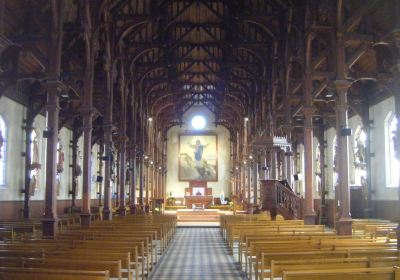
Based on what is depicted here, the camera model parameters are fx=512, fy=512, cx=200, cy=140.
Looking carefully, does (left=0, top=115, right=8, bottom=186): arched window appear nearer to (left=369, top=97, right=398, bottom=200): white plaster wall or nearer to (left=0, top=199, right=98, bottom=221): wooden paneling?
(left=0, top=199, right=98, bottom=221): wooden paneling

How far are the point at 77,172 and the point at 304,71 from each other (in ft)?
68.3

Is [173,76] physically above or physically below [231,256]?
above

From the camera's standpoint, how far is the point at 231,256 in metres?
17.7

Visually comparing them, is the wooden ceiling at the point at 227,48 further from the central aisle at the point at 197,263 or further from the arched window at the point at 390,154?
the central aisle at the point at 197,263

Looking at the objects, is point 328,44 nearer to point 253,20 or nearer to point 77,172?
point 253,20

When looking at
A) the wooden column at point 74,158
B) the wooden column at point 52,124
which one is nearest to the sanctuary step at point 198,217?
the wooden column at point 74,158

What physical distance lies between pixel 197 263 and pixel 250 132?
88.1ft

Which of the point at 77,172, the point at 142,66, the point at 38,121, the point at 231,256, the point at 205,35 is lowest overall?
the point at 231,256

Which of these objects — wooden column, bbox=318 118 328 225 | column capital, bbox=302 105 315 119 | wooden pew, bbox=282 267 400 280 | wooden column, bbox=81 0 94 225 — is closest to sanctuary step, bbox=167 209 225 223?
wooden column, bbox=318 118 328 225

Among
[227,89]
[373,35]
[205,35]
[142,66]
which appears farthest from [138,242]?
[227,89]

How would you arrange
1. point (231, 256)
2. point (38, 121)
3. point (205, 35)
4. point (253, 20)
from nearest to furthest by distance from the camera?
point (231, 256)
point (253, 20)
point (38, 121)
point (205, 35)

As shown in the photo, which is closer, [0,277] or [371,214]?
[0,277]

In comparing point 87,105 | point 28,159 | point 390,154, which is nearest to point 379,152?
point 390,154

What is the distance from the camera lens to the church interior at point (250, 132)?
10961mm
